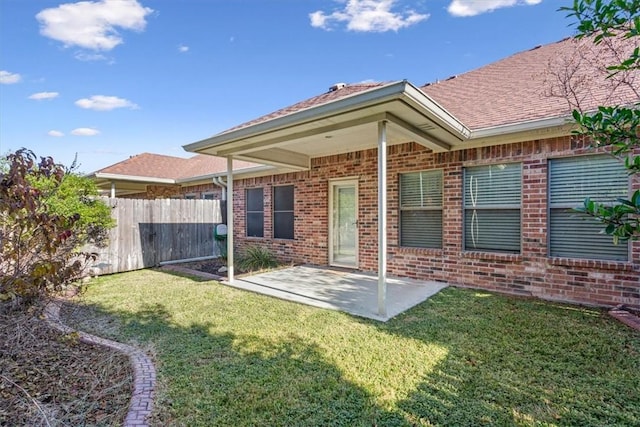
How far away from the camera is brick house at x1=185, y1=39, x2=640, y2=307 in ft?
15.6

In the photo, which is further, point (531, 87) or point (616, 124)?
point (531, 87)

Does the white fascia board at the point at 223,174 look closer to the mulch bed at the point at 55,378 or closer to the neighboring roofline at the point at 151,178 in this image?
the neighboring roofline at the point at 151,178

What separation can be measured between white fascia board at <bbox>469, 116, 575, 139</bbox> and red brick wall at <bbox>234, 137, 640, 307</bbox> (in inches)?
18.7

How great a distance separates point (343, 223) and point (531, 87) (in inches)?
197

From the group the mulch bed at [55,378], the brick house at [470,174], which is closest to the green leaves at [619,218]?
the brick house at [470,174]

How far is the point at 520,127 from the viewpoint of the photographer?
513 cm

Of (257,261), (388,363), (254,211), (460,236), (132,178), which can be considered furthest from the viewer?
(132,178)

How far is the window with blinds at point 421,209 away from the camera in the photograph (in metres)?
6.60

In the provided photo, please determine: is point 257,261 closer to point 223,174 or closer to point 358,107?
point 223,174

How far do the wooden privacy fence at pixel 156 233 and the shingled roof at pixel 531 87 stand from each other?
455 cm

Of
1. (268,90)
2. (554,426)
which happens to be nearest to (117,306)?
(554,426)

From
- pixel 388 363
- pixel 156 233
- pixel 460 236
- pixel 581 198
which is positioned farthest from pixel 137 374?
pixel 156 233

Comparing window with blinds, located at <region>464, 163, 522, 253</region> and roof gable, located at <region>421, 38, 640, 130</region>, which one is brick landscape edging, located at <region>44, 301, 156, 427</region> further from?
roof gable, located at <region>421, 38, 640, 130</region>

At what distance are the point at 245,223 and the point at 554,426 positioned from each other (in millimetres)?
9526
